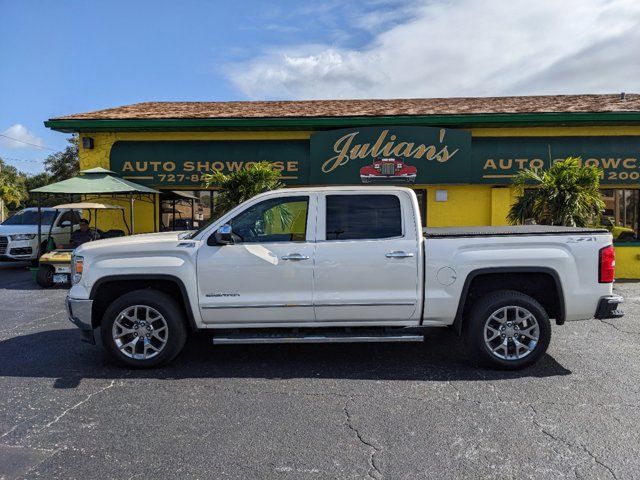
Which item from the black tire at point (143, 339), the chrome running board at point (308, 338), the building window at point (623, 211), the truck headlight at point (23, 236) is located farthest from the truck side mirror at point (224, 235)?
the truck headlight at point (23, 236)

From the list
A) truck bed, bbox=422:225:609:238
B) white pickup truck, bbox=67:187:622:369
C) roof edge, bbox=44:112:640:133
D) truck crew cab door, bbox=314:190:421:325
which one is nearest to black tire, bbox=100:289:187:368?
white pickup truck, bbox=67:187:622:369

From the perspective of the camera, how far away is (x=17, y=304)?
9039 mm

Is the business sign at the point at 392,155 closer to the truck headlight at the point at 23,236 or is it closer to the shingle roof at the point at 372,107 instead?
the shingle roof at the point at 372,107

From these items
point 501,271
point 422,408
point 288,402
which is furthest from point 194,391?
point 501,271

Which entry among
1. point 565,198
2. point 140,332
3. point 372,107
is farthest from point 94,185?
point 565,198

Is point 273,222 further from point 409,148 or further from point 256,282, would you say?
point 409,148

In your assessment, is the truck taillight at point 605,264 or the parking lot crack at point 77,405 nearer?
the parking lot crack at point 77,405

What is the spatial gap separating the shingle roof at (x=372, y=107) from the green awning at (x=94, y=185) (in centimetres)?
170

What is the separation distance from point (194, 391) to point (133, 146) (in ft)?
32.3

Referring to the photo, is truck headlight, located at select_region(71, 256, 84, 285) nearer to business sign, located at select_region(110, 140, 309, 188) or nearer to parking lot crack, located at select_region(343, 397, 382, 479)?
parking lot crack, located at select_region(343, 397, 382, 479)

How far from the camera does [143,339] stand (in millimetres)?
5184

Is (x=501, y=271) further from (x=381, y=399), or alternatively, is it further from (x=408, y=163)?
(x=408, y=163)

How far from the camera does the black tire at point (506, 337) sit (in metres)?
5.09

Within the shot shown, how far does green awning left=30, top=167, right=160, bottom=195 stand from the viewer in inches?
427
